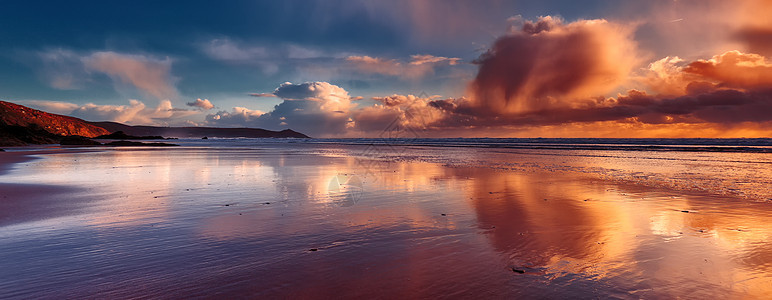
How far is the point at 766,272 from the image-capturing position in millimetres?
4785

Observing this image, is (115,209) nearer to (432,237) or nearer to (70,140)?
(432,237)

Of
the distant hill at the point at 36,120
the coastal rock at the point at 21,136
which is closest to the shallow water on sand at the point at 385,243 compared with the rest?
the coastal rock at the point at 21,136

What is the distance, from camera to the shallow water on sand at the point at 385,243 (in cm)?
431

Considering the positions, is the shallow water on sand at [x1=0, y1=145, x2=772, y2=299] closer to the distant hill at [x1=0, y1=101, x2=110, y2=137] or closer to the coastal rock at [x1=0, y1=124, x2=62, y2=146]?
the coastal rock at [x1=0, y1=124, x2=62, y2=146]

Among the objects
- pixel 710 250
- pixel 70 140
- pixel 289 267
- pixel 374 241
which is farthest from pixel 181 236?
pixel 70 140

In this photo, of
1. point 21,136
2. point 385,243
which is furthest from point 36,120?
point 385,243

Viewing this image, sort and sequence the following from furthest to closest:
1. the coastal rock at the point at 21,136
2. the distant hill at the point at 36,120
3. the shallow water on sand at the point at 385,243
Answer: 1. the distant hill at the point at 36,120
2. the coastal rock at the point at 21,136
3. the shallow water on sand at the point at 385,243

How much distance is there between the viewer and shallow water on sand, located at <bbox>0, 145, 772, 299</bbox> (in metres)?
4.31

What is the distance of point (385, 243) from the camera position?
6.12m

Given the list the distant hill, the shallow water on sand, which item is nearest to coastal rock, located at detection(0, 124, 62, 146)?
the distant hill

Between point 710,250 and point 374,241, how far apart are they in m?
5.10

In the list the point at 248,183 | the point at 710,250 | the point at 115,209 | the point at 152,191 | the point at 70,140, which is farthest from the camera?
the point at 70,140

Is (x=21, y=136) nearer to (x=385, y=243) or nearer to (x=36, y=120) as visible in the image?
(x=36, y=120)

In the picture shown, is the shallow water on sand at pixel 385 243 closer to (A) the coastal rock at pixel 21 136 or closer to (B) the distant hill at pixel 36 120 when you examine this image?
(A) the coastal rock at pixel 21 136
